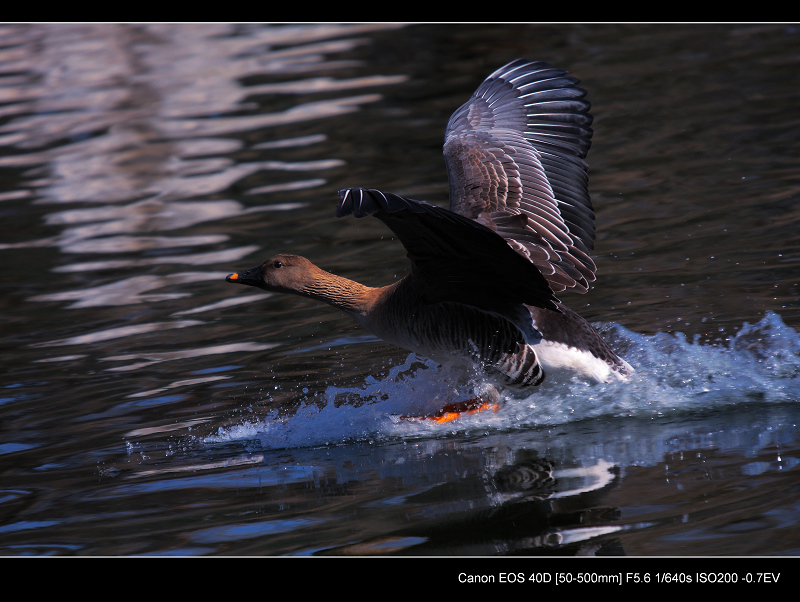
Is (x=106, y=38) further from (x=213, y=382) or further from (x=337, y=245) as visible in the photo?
(x=213, y=382)

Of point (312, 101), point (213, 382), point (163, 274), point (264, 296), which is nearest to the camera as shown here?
point (213, 382)

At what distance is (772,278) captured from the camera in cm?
751

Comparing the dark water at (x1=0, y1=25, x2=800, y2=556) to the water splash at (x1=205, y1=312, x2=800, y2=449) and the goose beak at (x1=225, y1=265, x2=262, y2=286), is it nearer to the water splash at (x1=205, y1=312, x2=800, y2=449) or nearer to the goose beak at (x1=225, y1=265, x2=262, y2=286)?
the water splash at (x1=205, y1=312, x2=800, y2=449)

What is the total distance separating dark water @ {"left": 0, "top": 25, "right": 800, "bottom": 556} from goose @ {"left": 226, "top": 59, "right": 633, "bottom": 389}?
0.37 m

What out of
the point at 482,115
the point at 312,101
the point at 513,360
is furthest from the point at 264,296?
the point at 312,101

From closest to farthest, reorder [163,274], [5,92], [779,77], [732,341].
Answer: [732,341]
[163,274]
[779,77]
[5,92]

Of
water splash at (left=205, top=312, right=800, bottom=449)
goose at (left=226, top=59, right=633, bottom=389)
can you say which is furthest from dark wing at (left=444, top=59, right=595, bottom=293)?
water splash at (left=205, top=312, right=800, bottom=449)

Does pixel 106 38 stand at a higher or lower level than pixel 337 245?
higher

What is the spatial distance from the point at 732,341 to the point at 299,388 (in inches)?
122

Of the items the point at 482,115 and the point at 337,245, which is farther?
the point at 337,245

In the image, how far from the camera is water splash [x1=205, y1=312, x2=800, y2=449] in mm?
5742

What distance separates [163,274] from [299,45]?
43.8 ft

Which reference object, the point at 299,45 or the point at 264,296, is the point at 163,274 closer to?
the point at 264,296

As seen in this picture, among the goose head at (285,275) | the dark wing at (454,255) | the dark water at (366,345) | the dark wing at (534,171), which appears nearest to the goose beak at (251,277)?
the goose head at (285,275)
